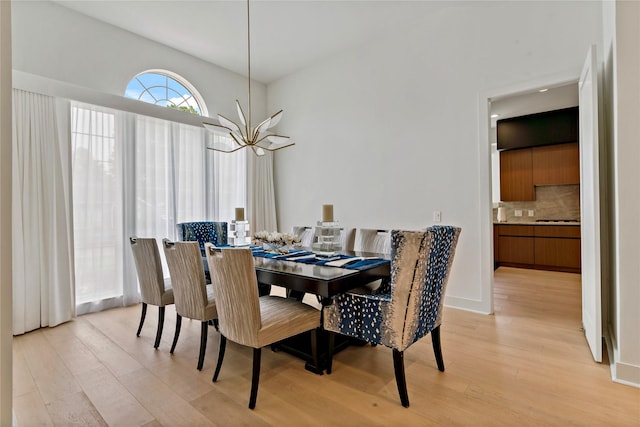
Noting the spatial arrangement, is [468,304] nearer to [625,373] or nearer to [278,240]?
[625,373]

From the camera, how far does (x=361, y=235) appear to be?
3.17 meters

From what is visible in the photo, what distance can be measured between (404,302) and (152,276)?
6.82 feet

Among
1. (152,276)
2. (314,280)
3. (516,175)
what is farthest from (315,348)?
(516,175)

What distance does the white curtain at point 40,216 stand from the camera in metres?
3.00

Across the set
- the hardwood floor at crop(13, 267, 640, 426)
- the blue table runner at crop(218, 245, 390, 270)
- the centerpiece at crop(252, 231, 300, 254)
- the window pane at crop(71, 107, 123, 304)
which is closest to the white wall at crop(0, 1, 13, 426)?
the hardwood floor at crop(13, 267, 640, 426)

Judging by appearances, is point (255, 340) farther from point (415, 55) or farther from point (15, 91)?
point (415, 55)

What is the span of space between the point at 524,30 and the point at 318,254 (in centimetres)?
302

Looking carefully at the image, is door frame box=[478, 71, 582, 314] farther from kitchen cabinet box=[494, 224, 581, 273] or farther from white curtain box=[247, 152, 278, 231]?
white curtain box=[247, 152, 278, 231]

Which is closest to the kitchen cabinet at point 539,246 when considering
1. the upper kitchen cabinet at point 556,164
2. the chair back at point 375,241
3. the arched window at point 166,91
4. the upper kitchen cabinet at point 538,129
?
the upper kitchen cabinet at point 556,164

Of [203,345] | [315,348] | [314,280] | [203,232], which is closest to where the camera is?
[314,280]

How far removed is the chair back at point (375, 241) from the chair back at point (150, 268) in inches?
71.2

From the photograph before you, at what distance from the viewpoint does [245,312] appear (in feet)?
6.06

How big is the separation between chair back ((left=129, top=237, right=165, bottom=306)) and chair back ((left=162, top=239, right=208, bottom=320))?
29cm

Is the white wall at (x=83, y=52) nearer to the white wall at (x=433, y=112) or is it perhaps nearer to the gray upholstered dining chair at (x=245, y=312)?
the white wall at (x=433, y=112)
